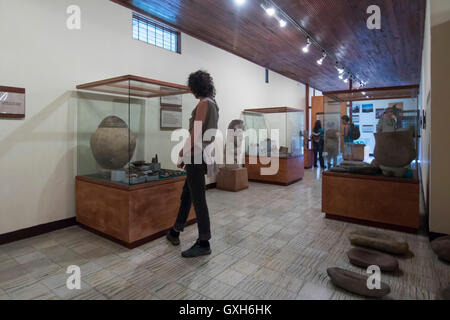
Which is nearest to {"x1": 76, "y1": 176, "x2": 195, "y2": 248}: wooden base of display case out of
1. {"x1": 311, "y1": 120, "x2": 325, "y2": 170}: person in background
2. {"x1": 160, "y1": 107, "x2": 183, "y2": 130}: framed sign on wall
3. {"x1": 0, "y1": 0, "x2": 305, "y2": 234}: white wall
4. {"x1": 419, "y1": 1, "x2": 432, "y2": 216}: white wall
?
{"x1": 0, "y1": 0, "x2": 305, "y2": 234}: white wall

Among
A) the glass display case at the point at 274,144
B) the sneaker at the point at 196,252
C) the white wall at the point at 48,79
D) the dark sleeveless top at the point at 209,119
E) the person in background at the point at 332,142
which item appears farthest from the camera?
the glass display case at the point at 274,144

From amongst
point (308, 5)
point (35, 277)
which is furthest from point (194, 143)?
point (308, 5)

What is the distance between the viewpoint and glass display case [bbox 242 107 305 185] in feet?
20.3

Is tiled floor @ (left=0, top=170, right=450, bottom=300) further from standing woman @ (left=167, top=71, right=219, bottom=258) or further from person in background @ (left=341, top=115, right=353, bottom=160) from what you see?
person in background @ (left=341, top=115, right=353, bottom=160)

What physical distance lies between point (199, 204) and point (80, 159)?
1.95 metres

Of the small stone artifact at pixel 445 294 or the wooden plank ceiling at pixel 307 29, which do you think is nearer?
the small stone artifact at pixel 445 294

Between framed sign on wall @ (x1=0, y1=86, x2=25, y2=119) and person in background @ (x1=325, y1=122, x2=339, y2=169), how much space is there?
13.6ft

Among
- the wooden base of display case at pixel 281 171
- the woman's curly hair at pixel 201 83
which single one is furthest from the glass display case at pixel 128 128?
the wooden base of display case at pixel 281 171

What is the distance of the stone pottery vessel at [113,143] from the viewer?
2.99 meters

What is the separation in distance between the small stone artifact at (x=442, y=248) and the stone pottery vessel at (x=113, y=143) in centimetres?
313

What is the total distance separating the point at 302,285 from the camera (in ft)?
6.64

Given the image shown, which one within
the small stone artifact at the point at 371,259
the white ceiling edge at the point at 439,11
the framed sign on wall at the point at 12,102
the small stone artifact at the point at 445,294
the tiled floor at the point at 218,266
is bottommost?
the tiled floor at the point at 218,266

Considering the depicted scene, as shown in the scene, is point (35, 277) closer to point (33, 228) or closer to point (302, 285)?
point (33, 228)

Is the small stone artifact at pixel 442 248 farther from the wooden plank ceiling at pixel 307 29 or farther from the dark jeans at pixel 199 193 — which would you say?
the wooden plank ceiling at pixel 307 29
